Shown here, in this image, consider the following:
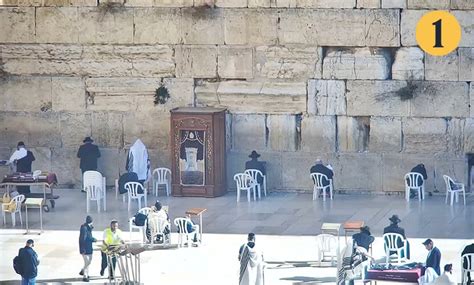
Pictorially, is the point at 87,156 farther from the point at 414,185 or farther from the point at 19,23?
the point at 414,185

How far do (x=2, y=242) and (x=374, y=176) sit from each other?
8608mm

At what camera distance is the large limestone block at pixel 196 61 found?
38625 mm

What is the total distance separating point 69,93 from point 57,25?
1.54 meters

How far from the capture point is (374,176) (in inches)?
1502

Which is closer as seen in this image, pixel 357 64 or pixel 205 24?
pixel 357 64

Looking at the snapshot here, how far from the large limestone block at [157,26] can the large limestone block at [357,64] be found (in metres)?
3.34

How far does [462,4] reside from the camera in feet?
123

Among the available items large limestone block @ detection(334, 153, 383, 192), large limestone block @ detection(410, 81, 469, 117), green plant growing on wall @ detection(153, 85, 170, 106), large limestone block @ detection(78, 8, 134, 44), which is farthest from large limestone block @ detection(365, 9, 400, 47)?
large limestone block @ detection(78, 8, 134, 44)

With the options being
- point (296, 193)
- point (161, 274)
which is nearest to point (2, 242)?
point (161, 274)

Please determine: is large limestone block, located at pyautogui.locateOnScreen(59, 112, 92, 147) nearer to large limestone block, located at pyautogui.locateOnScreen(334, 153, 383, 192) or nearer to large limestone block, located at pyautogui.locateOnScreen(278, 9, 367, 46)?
large limestone block, located at pyautogui.locateOnScreen(278, 9, 367, 46)

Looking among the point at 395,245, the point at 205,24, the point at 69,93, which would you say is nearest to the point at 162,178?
the point at 69,93

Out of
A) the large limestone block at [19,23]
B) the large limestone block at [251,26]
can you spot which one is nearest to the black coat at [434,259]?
the large limestone block at [251,26]

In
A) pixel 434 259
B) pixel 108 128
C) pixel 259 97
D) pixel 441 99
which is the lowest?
pixel 434 259

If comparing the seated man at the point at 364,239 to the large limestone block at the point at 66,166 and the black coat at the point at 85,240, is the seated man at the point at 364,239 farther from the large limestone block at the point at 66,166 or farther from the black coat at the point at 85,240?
the large limestone block at the point at 66,166
